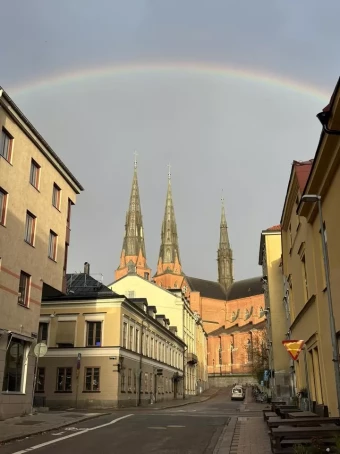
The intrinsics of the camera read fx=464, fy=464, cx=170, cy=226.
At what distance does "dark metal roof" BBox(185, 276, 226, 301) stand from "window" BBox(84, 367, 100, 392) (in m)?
90.1

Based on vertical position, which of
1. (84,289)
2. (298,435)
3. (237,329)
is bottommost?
(298,435)

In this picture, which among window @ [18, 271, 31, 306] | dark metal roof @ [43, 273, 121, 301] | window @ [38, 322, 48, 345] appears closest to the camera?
window @ [18, 271, 31, 306]

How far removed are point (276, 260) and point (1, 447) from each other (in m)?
31.2

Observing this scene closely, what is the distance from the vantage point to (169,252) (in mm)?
124312

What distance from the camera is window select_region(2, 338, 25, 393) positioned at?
20781 mm

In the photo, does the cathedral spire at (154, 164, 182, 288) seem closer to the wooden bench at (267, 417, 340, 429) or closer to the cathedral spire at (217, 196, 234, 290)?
the cathedral spire at (217, 196, 234, 290)

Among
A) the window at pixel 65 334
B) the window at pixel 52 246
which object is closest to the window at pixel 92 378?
the window at pixel 65 334

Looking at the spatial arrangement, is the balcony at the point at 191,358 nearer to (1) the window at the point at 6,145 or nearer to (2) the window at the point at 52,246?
(2) the window at the point at 52,246

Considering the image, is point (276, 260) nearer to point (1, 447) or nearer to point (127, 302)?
point (127, 302)

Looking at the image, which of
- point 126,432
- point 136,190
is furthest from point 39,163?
point 136,190

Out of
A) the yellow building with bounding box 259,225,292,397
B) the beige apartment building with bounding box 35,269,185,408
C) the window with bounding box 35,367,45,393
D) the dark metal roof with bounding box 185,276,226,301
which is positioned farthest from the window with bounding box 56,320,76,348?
the dark metal roof with bounding box 185,276,226,301

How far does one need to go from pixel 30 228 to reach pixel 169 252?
10156 cm

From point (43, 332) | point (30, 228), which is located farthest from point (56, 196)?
point (43, 332)

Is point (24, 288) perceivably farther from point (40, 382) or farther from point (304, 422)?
point (40, 382)
